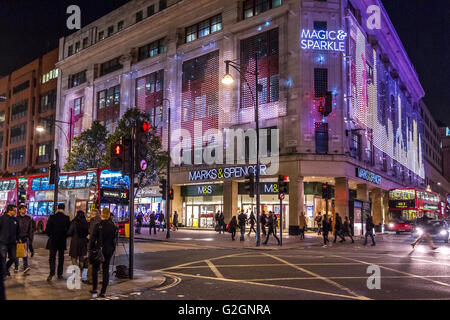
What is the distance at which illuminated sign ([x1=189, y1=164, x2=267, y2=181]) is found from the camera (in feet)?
115

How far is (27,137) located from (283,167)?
46.1 meters

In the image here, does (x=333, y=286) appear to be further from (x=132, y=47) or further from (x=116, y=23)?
(x=116, y=23)

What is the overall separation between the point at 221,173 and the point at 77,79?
97.0ft

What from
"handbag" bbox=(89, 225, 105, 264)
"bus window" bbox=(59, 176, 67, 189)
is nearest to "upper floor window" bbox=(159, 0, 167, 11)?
"bus window" bbox=(59, 176, 67, 189)

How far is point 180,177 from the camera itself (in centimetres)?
4022

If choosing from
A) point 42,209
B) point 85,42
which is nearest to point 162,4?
point 85,42

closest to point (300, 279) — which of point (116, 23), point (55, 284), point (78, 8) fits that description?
point (55, 284)

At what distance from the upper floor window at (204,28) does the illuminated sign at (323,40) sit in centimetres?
971

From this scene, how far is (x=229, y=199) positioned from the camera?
118 feet

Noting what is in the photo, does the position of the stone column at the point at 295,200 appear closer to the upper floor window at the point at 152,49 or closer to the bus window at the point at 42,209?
A: the bus window at the point at 42,209

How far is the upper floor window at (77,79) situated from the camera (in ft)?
178

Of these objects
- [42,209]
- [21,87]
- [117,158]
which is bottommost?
[42,209]

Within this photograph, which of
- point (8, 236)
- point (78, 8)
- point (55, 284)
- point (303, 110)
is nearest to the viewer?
point (55, 284)

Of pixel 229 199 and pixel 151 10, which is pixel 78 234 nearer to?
pixel 229 199
